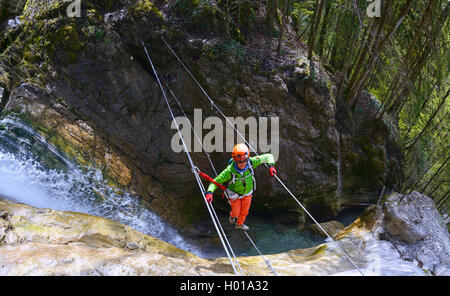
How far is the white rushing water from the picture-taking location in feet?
17.2

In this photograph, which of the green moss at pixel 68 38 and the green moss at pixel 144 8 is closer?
the green moss at pixel 68 38

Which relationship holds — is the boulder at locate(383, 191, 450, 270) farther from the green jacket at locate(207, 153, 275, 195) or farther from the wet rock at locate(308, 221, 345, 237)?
the green jacket at locate(207, 153, 275, 195)

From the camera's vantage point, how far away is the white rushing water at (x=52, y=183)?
17.2 feet

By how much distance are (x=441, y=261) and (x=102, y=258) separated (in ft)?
17.3

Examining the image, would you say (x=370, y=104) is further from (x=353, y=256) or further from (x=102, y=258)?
(x=102, y=258)

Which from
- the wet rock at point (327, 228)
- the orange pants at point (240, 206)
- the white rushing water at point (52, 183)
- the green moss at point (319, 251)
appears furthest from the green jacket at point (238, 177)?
the wet rock at point (327, 228)

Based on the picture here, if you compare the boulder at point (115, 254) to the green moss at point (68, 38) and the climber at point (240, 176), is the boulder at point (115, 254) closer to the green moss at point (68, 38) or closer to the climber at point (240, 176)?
the climber at point (240, 176)

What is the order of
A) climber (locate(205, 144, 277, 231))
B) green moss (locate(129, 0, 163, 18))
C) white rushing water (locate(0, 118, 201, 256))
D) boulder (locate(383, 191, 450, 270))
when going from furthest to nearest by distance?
green moss (locate(129, 0, 163, 18)), white rushing water (locate(0, 118, 201, 256)), climber (locate(205, 144, 277, 231)), boulder (locate(383, 191, 450, 270))

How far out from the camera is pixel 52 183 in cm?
569

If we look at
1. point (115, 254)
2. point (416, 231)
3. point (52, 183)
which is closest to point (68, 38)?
point (52, 183)

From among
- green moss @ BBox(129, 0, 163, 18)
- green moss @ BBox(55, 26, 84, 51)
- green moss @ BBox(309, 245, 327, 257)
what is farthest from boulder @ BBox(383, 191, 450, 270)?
green moss @ BBox(55, 26, 84, 51)

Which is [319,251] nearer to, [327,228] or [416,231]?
[416,231]

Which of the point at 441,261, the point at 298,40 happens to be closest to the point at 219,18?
the point at 298,40

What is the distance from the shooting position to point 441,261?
14.5 ft
